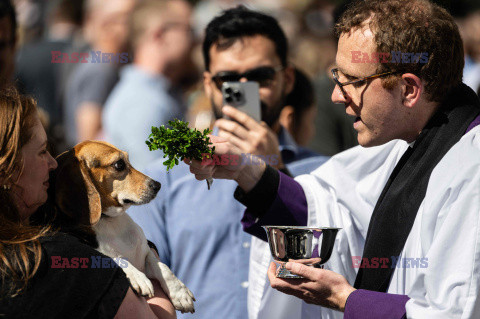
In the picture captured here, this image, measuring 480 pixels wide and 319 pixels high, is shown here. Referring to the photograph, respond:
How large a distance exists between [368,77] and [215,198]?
4.87 feet

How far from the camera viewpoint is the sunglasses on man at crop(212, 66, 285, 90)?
4.73 m

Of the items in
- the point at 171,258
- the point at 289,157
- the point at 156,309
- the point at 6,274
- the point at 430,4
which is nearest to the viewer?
the point at 6,274

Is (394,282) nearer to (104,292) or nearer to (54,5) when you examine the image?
(104,292)

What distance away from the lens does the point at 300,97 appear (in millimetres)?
5551

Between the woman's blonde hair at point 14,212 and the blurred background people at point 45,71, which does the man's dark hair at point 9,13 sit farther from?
the blurred background people at point 45,71

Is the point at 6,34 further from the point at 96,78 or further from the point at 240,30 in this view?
the point at 96,78

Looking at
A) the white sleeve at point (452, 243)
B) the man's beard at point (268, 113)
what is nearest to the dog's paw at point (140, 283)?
the white sleeve at point (452, 243)

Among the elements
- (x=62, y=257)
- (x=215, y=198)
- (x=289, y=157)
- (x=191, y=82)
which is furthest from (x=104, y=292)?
(x=191, y=82)

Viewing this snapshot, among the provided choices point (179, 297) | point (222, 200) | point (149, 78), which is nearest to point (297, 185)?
point (222, 200)

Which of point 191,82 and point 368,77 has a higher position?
→ point 368,77

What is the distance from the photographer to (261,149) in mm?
4406

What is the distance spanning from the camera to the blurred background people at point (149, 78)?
634 cm

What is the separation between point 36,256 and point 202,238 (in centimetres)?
176

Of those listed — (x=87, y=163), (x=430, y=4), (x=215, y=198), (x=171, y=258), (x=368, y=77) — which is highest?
(x=430, y=4)
